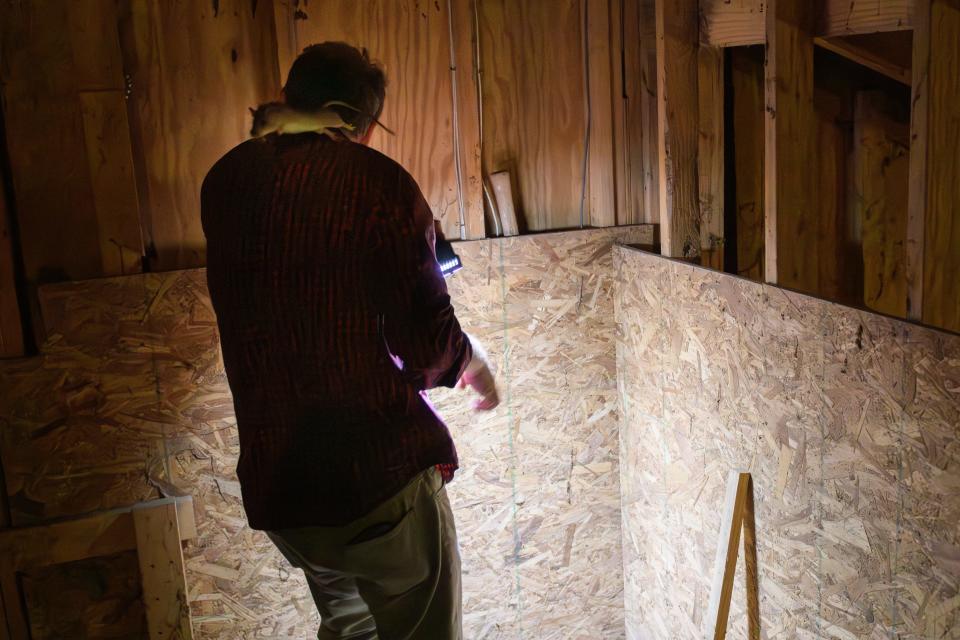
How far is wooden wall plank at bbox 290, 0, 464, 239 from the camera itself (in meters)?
2.23

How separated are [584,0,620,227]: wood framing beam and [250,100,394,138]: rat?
3.62ft

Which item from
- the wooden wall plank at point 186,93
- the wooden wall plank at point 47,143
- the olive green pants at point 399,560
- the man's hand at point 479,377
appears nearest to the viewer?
the olive green pants at point 399,560

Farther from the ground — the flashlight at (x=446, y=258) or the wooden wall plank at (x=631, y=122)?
the wooden wall plank at (x=631, y=122)

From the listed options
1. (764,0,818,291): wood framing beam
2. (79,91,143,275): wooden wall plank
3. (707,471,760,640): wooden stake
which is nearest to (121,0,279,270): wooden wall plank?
(79,91,143,275): wooden wall plank

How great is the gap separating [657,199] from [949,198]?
45.1 inches

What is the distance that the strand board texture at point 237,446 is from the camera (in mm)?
2129

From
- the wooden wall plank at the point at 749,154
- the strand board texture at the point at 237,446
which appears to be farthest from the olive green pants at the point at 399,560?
the wooden wall plank at the point at 749,154

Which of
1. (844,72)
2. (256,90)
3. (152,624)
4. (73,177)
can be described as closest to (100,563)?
(152,624)

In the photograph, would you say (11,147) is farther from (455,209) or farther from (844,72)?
(844,72)

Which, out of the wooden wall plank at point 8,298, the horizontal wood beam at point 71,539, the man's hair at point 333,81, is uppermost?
the man's hair at point 333,81

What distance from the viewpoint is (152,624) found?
7.42ft

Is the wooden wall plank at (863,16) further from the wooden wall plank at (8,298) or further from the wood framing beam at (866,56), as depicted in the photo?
the wooden wall plank at (8,298)

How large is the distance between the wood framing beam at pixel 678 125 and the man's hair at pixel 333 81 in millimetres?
998

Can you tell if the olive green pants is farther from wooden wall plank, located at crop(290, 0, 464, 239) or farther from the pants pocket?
wooden wall plank, located at crop(290, 0, 464, 239)
